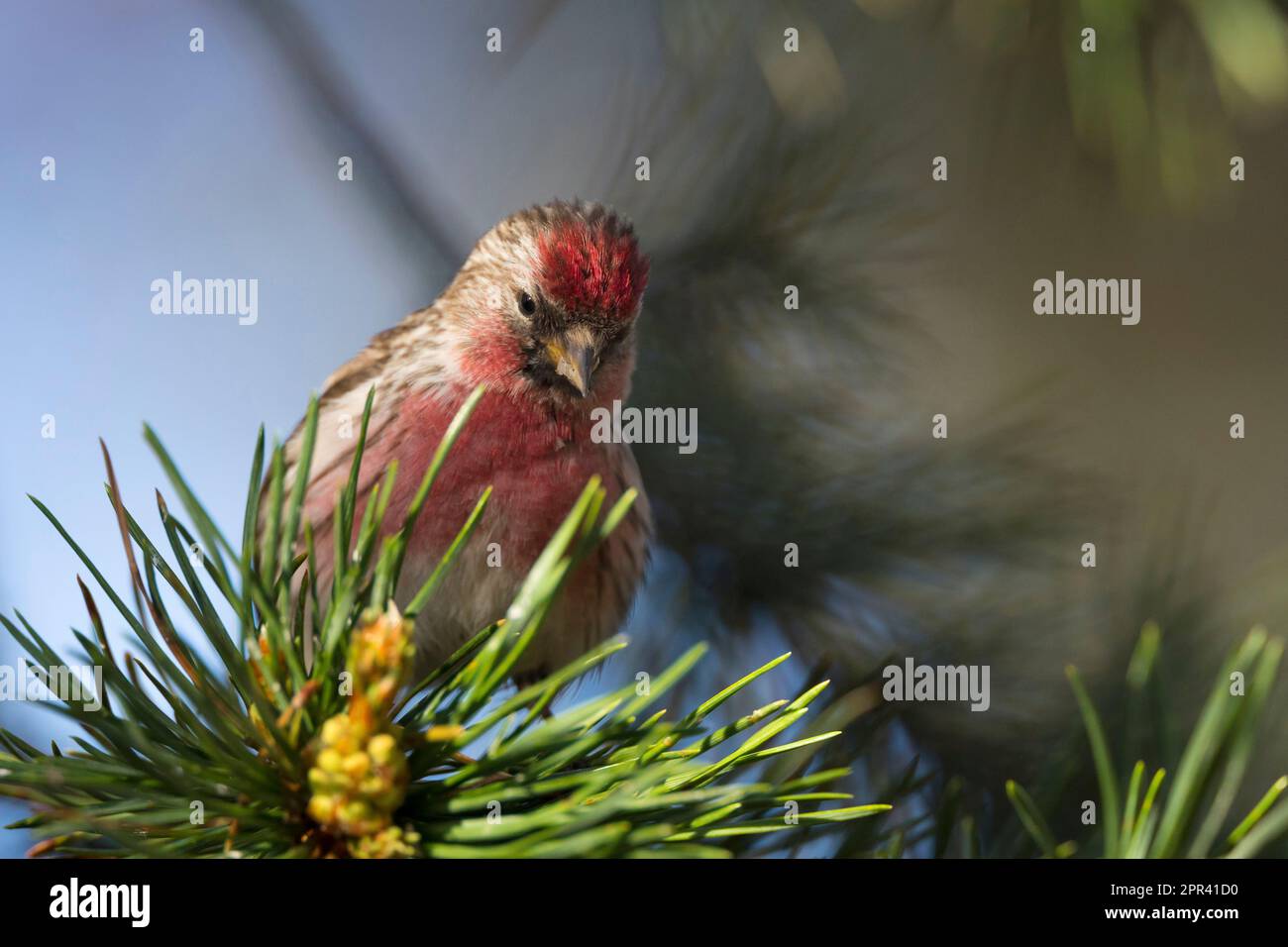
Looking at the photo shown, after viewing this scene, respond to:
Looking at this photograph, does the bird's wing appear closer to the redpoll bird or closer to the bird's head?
the redpoll bird

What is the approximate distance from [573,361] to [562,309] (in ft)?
0.29

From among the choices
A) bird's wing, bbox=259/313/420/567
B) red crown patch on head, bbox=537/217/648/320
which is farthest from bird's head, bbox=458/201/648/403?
bird's wing, bbox=259/313/420/567

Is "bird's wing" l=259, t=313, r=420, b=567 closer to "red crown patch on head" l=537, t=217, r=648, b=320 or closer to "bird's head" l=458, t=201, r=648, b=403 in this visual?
"bird's head" l=458, t=201, r=648, b=403

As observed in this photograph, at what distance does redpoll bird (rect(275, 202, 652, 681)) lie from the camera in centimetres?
127

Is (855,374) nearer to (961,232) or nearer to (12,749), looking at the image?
(961,232)

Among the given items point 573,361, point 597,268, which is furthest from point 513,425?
point 597,268

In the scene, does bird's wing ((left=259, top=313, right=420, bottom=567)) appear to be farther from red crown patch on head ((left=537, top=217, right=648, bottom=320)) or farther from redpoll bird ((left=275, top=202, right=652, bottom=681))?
red crown patch on head ((left=537, top=217, right=648, bottom=320))

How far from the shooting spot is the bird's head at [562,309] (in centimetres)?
136

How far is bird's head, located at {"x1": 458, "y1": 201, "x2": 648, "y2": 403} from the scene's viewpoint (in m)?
1.36

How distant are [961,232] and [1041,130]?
1.49ft

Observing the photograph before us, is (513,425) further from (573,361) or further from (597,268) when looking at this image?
(597,268)

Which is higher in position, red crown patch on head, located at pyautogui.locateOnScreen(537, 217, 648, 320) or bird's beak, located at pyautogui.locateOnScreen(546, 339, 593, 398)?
red crown patch on head, located at pyautogui.locateOnScreen(537, 217, 648, 320)

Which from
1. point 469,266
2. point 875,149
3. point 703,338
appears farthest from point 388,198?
point 875,149

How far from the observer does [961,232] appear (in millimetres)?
1775
